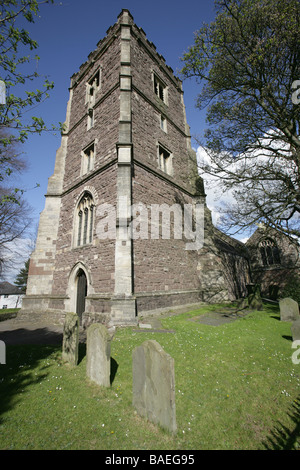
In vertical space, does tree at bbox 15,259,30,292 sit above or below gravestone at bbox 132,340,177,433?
above

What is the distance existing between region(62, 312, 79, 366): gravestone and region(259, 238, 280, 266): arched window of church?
26387 millimetres

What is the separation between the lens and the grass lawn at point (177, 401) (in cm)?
245

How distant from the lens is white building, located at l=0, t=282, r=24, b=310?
141 ft

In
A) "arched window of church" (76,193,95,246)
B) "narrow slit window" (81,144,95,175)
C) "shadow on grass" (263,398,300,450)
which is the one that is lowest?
"shadow on grass" (263,398,300,450)

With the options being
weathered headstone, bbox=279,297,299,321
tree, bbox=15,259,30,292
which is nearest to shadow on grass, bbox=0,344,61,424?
weathered headstone, bbox=279,297,299,321

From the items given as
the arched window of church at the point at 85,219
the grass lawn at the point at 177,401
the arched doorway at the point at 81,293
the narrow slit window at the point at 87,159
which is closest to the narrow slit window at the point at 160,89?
the narrow slit window at the point at 87,159

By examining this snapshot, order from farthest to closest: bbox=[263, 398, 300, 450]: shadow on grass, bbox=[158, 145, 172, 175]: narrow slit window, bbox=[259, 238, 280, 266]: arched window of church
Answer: bbox=[259, 238, 280, 266]: arched window of church → bbox=[158, 145, 172, 175]: narrow slit window → bbox=[263, 398, 300, 450]: shadow on grass

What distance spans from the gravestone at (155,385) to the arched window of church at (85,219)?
26.1 ft

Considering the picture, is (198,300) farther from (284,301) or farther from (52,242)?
(52,242)

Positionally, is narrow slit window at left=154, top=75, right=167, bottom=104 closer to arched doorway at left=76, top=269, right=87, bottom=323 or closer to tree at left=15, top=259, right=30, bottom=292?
arched doorway at left=76, top=269, right=87, bottom=323

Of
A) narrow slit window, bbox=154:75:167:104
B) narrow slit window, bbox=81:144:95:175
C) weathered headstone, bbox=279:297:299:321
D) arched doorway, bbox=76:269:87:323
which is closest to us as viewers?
weathered headstone, bbox=279:297:299:321

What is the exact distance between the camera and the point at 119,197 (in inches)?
334

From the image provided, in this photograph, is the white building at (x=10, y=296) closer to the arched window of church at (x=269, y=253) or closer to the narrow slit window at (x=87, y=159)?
the narrow slit window at (x=87, y=159)

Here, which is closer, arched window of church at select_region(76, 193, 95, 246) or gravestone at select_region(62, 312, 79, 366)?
gravestone at select_region(62, 312, 79, 366)
